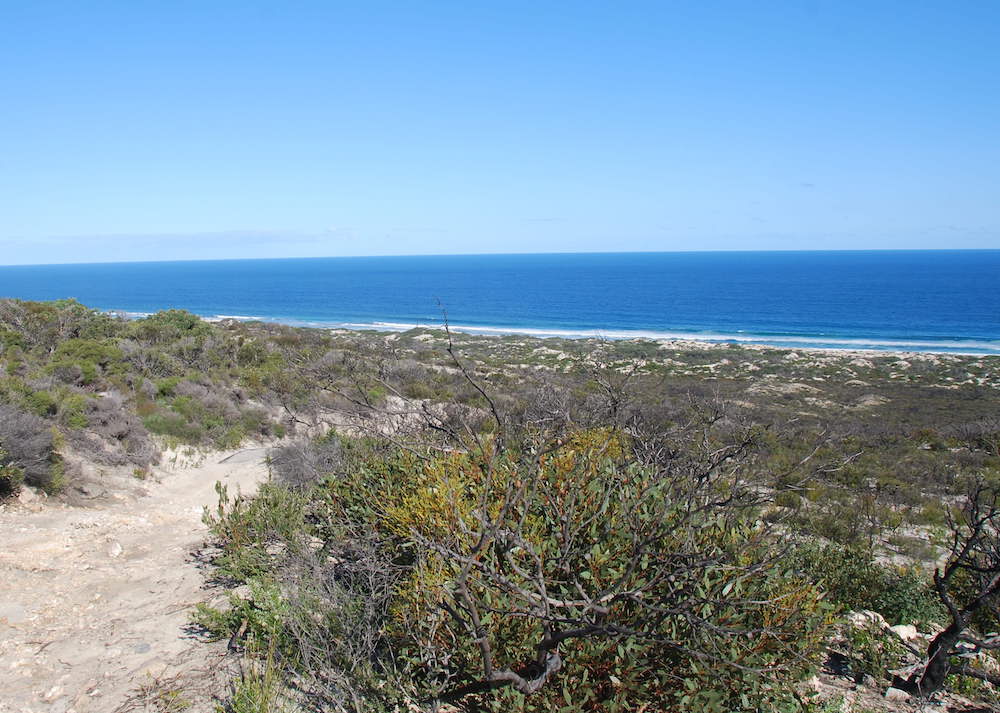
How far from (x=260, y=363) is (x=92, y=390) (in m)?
5.74

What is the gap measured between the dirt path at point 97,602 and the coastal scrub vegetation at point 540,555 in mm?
427

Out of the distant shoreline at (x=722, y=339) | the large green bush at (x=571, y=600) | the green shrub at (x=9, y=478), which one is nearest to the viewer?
the large green bush at (x=571, y=600)

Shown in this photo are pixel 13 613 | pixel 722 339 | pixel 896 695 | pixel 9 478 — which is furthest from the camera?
pixel 722 339

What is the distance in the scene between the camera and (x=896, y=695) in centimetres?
485

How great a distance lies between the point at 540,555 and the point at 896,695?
10.3 feet

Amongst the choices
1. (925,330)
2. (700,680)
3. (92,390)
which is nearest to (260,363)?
(92,390)

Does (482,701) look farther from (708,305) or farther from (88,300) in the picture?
(88,300)

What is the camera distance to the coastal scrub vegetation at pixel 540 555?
3.48 m

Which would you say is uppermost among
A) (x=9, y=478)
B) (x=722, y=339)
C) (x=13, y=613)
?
(x=9, y=478)

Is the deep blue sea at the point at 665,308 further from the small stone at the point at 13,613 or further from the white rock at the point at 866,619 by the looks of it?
the small stone at the point at 13,613

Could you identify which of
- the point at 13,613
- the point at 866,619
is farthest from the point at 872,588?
the point at 13,613

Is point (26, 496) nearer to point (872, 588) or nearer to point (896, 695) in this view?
point (896, 695)

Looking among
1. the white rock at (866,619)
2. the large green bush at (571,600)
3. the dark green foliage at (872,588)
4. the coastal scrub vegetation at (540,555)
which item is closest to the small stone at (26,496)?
the coastal scrub vegetation at (540,555)

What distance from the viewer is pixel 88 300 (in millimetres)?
90625
